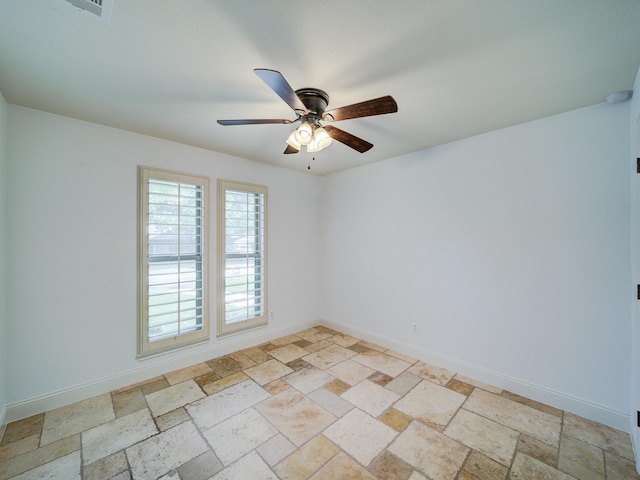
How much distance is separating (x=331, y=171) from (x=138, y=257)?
2.92 metres

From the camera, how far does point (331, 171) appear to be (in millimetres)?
4344

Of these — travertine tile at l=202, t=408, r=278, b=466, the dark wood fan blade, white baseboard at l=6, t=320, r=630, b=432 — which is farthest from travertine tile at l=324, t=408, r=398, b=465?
the dark wood fan blade

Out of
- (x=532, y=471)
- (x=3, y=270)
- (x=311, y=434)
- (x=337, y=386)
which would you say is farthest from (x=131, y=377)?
(x=532, y=471)

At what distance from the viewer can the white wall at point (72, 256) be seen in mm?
Answer: 2256

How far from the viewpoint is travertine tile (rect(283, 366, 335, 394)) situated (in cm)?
273

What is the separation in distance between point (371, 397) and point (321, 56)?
285cm

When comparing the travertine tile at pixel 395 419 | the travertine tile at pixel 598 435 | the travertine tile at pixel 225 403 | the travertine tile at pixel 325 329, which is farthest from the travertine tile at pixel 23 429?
the travertine tile at pixel 598 435

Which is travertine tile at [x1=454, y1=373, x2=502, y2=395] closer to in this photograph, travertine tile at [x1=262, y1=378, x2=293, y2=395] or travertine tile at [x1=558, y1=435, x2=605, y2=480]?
travertine tile at [x1=558, y1=435, x2=605, y2=480]

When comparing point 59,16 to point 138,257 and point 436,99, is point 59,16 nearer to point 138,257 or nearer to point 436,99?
point 138,257

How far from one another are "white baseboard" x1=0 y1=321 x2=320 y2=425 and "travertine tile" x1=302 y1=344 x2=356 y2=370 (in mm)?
819

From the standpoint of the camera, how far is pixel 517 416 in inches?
89.7

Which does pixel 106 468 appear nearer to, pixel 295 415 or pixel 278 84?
pixel 295 415

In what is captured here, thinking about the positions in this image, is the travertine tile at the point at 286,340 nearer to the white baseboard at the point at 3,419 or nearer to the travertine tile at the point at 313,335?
the travertine tile at the point at 313,335

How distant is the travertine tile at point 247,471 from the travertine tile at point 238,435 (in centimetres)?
6
